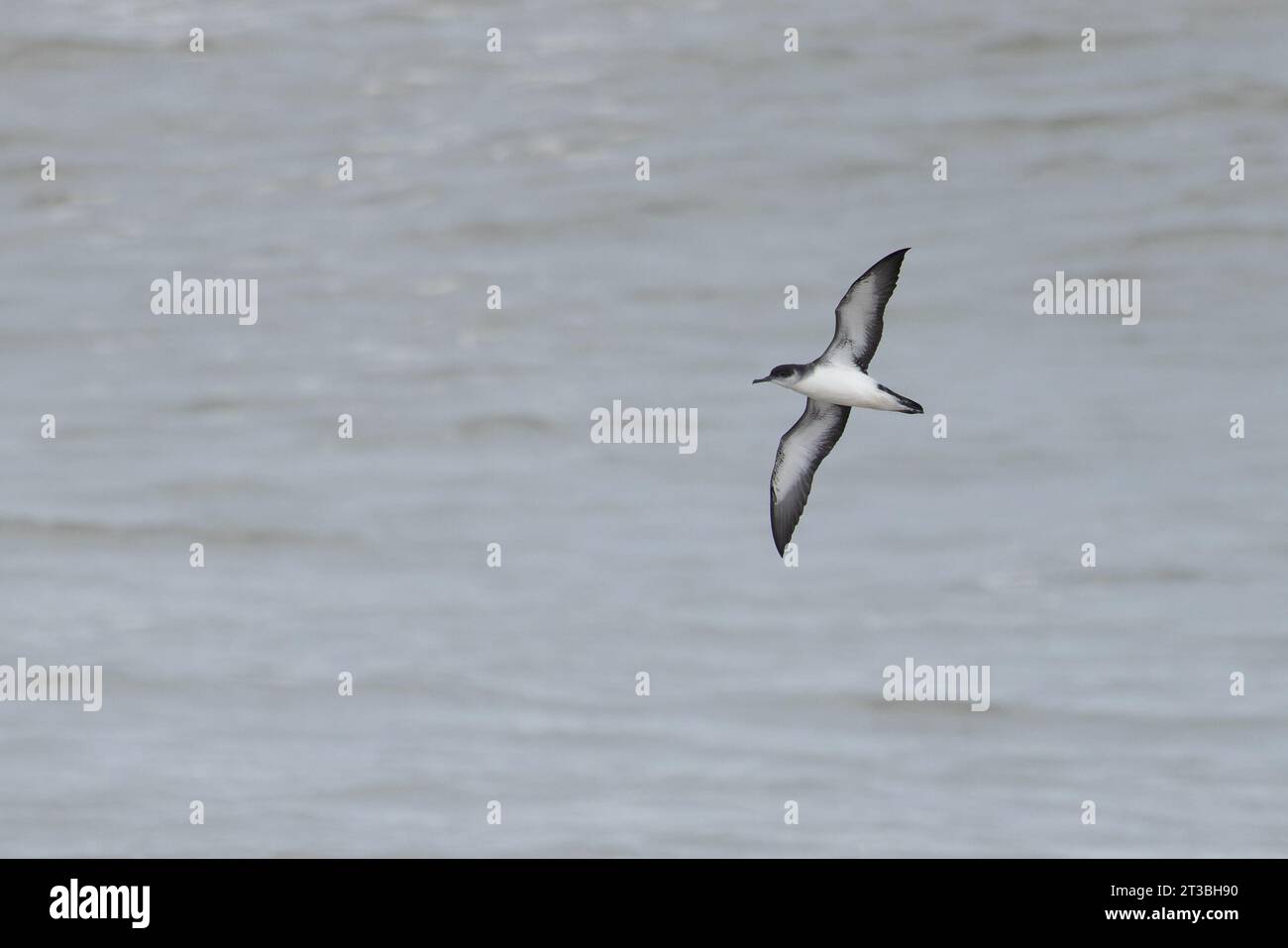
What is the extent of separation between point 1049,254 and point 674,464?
22.9ft

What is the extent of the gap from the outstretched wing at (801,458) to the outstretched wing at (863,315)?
79 centimetres

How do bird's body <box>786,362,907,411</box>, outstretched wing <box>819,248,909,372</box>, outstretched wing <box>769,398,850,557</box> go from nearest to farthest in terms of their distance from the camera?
bird's body <box>786,362,907,411</box>, outstretched wing <box>819,248,909,372</box>, outstretched wing <box>769,398,850,557</box>

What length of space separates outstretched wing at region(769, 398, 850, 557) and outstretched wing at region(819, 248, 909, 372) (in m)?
0.79

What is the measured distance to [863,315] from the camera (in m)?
10.1

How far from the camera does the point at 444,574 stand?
17.7m

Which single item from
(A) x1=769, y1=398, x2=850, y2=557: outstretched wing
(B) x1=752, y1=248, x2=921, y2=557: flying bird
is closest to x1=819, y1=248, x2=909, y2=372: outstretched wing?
(B) x1=752, y1=248, x2=921, y2=557: flying bird

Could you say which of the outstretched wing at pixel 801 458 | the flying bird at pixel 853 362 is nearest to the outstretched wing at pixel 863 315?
the flying bird at pixel 853 362

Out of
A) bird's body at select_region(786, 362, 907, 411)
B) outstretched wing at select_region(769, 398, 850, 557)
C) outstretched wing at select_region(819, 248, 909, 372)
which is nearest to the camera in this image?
bird's body at select_region(786, 362, 907, 411)

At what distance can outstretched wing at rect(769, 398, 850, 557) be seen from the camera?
10.8 metres

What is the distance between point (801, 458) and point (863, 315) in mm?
1159

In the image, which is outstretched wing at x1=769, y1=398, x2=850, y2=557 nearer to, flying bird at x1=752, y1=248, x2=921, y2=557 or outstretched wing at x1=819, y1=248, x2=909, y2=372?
flying bird at x1=752, y1=248, x2=921, y2=557

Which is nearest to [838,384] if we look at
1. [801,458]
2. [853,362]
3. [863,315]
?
[853,362]

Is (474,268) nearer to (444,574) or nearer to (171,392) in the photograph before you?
(171,392)

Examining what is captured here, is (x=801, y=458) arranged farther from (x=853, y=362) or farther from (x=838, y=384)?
(x=838, y=384)
